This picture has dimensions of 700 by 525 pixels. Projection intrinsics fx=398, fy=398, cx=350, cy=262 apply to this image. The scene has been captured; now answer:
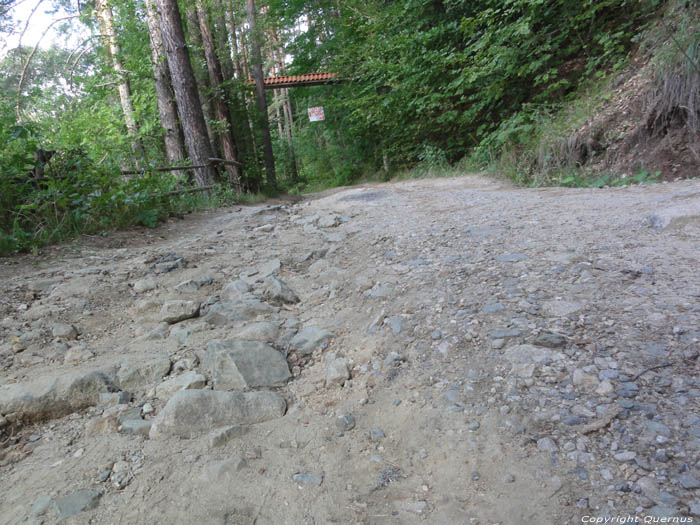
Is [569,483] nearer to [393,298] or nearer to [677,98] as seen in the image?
[393,298]

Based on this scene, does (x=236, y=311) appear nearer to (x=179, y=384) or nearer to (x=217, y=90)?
(x=179, y=384)

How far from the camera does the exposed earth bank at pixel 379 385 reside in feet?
3.93

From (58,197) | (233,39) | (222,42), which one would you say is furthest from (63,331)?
(233,39)

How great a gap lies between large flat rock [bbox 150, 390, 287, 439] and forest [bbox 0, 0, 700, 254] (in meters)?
3.40

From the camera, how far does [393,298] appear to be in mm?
2373

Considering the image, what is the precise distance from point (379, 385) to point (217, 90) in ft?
35.5

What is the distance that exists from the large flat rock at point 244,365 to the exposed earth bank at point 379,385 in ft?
0.03

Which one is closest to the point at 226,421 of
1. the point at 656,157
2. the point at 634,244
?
the point at 634,244

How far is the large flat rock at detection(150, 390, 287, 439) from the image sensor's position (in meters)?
1.57

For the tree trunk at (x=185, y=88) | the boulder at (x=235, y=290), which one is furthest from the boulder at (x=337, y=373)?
the tree trunk at (x=185, y=88)

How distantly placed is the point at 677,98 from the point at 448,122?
17.6ft

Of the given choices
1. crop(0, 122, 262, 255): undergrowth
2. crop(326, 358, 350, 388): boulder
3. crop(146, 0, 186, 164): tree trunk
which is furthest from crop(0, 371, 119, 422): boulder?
crop(146, 0, 186, 164): tree trunk

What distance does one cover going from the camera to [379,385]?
173 cm

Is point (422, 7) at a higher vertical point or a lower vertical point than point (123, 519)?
higher
